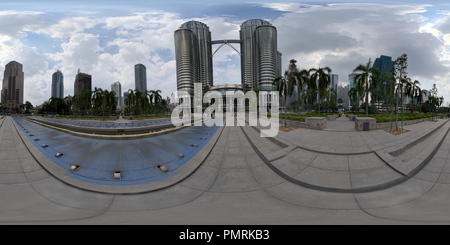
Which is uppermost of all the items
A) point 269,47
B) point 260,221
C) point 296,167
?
point 269,47

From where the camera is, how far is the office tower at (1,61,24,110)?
112 m

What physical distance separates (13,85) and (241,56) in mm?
133932

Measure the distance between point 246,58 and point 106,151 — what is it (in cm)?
11343

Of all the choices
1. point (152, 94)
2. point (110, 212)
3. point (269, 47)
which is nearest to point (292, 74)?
point (110, 212)

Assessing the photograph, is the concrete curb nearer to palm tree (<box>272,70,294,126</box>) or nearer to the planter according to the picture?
the planter

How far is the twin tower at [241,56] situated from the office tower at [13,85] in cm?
9343

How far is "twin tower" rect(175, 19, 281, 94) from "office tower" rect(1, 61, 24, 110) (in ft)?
307

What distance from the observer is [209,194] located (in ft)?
13.6

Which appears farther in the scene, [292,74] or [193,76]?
[193,76]

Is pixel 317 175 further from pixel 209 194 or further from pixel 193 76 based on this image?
pixel 193 76

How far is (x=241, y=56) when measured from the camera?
395 feet

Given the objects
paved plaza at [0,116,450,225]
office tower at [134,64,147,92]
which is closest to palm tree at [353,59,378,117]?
paved plaza at [0,116,450,225]

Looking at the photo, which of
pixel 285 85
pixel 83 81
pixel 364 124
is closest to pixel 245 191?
pixel 364 124

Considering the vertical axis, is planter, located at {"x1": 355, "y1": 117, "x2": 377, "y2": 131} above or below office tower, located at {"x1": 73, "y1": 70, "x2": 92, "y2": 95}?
below
